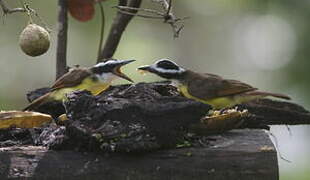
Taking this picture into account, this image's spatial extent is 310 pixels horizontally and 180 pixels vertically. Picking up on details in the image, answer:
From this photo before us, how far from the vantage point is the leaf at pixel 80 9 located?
417 centimetres

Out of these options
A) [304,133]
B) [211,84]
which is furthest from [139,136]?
[304,133]

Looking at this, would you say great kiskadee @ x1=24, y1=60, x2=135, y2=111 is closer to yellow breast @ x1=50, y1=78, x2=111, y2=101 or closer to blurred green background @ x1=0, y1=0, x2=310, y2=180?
yellow breast @ x1=50, y1=78, x2=111, y2=101

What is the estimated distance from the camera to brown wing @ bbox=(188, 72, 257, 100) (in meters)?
3.58

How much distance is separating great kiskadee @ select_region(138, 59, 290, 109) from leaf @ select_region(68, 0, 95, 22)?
2.62 feet

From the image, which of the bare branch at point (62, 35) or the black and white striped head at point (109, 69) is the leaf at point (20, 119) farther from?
the bare branch at point (62, 35)

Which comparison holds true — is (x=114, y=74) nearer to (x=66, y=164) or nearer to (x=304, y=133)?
(x=66, y=164)

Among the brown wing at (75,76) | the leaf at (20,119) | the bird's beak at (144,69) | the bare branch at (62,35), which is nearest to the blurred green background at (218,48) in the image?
the bare branch at (62,35)

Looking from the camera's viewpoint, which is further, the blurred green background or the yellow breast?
the blurred green background

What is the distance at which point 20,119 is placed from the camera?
10.5ft

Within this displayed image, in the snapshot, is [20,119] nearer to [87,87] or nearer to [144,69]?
[144,69]


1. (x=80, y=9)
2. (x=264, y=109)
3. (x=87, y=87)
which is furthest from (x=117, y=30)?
(x=264, y=109)

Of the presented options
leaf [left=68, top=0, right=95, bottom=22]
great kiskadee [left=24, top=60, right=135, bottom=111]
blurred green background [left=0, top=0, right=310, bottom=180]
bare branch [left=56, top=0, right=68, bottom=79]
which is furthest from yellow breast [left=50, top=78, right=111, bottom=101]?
blurred green background [left=0, top=0, right=310, bottom=180]

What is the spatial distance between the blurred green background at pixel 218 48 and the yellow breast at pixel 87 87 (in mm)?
1864

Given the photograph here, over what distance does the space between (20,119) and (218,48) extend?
5754mm
